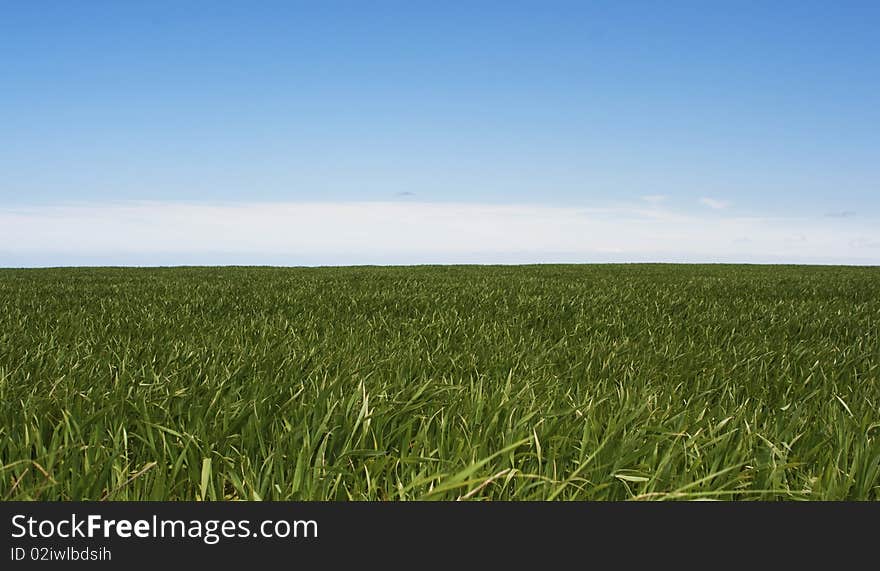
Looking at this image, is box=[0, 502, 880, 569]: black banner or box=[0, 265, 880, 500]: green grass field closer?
box=[0, 502, 880, 569]: black banner

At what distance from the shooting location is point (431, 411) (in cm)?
224

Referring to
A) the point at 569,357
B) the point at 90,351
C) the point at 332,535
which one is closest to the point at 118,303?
the point at 90,351

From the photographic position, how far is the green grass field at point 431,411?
5.29ft

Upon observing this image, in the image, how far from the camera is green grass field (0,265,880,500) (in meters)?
1.61

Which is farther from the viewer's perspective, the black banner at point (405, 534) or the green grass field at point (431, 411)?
the green grass field at point (431, 411)

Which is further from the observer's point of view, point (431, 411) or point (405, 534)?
point (431, 411)

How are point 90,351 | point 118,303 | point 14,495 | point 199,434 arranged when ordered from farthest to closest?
point 118,303, point 90,351, point 199,434, point 14,495

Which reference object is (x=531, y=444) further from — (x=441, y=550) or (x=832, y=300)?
(x=832, y=300)

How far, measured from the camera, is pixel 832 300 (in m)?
8.13

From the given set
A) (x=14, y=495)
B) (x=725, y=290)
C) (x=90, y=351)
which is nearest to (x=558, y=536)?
(x=14, y=495)

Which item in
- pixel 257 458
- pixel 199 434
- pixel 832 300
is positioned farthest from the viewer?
pixel 832 300

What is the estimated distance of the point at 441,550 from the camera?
129cm

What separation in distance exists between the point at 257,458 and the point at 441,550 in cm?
75

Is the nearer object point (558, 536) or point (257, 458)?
point (558, 536)
